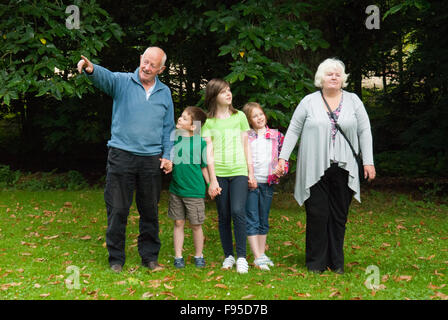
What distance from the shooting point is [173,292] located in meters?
4.46

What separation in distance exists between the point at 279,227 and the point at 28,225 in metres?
3.78

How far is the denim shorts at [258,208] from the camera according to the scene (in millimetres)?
5520

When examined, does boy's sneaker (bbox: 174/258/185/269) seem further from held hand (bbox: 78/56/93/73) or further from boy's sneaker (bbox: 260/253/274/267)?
held hand (bbox: 78/56/93/73)

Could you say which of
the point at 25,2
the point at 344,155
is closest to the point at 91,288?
the point at 344,155

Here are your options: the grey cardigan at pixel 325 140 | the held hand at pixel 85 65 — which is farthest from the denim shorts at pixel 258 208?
the held hand at pixel 85 65

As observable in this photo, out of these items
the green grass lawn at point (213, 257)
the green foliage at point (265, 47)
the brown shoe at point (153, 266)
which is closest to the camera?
the green grass lawn at point (213, 257)

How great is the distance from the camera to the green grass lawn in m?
4.52

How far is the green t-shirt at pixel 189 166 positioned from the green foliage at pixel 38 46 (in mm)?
2390

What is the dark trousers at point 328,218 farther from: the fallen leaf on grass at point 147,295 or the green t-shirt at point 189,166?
the fallen leaf on grass at point 147,295

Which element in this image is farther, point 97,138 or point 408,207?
point 97,138

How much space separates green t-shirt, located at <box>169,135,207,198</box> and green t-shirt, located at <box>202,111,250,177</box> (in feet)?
0.47

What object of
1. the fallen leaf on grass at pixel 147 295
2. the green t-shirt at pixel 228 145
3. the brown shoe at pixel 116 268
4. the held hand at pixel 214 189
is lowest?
the fallen leaf on grass at pixel 147 295

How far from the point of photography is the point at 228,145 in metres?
5.30
